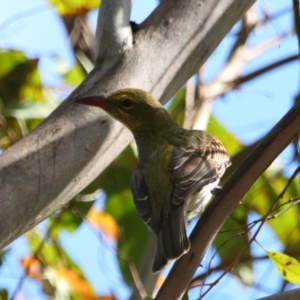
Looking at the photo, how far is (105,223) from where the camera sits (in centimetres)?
544

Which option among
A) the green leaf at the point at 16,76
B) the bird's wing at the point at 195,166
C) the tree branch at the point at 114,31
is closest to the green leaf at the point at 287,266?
the bird's wing at the point at 195,166

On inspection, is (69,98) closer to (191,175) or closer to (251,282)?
(191,175)

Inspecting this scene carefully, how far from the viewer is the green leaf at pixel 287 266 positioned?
11.3 ft

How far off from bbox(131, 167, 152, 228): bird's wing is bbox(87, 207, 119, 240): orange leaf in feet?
2.97

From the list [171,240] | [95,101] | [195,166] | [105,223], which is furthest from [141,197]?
[105,223]

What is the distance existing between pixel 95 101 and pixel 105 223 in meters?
1.95

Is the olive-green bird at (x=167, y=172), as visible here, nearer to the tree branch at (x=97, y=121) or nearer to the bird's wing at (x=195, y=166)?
the bird's wing at (x=195, y=166)

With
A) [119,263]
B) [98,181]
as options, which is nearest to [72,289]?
[119,263]

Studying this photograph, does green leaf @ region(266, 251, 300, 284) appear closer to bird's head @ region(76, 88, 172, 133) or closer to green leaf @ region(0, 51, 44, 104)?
bird's head @ region(76, 88, 172, 133)

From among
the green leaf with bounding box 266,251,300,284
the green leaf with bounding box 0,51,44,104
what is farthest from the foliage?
the green leaf with bounding box 266,251,300,284

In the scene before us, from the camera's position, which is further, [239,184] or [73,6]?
[73,6]

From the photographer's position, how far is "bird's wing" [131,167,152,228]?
4066mm

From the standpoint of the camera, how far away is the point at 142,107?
4.95 meters

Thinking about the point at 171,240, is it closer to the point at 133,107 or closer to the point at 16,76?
the point at 133,107
